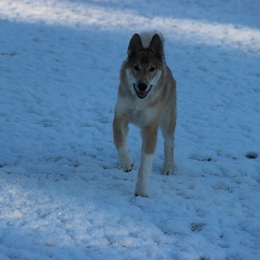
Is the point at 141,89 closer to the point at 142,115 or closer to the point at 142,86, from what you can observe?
the point at 142,86

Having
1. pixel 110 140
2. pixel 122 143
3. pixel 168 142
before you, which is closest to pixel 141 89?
pixel 122 143

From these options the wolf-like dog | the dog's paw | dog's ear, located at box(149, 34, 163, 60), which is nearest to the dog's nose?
the wolf-like dog

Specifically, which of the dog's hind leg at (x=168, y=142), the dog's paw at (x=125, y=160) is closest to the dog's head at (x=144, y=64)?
the dog's paw at (x=125, y=160)

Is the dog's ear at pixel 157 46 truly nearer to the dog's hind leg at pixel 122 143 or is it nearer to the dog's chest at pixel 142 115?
the dog's chest at pixel 142 115

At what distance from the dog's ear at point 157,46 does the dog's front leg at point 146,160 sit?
0.86 metres

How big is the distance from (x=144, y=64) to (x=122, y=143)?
867mm

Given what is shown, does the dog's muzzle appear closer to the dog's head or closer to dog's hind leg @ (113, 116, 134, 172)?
the dog's head

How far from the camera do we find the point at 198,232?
192 inches

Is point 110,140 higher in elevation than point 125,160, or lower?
lower

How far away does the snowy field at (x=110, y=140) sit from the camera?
4.59m

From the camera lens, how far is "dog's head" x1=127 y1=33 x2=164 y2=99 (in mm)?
5633

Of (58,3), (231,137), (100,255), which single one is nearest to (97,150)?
(231,137)

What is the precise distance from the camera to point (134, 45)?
5926 mm

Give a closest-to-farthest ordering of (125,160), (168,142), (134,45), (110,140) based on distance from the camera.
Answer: (125,160), (134,45), (168,142), (110,140)
